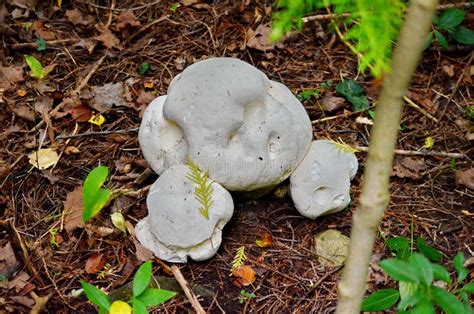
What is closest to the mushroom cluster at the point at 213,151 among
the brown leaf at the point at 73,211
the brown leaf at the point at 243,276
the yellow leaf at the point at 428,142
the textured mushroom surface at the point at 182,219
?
the textured mushroom surface at the point at 182,219

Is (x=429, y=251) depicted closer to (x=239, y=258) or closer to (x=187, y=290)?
(x=239, y=258)

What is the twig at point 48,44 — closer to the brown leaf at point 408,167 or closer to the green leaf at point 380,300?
the brown leaf at point 408,167

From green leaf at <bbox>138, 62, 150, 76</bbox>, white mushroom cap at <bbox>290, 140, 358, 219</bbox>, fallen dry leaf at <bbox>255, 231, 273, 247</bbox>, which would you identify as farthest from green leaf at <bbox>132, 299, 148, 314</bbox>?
green leaf at <bbox>138, 62, 150, 76</bbox>

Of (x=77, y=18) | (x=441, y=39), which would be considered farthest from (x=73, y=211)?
(x=441, y=39)

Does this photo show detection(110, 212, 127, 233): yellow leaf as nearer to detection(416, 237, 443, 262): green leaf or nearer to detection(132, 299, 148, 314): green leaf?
detection(132, 299, 148, 314): green leaf

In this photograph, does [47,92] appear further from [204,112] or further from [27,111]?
[204,112]

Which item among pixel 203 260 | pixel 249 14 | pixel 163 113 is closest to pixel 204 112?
pixel 163 113
